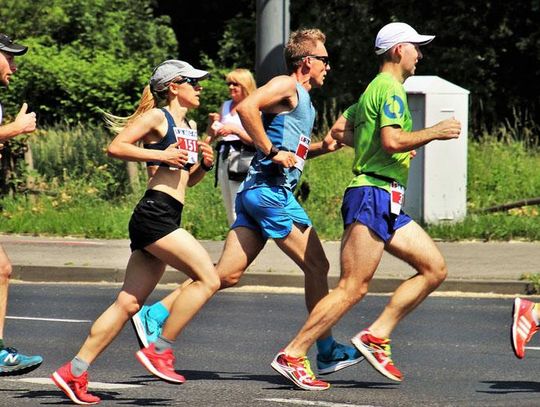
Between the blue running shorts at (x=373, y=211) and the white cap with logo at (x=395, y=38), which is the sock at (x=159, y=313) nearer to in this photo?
the blue running shorts at (x=373, y=211)

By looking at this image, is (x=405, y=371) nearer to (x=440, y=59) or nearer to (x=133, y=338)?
(x=133, y=338)

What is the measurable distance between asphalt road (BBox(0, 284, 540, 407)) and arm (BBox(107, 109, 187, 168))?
1.21 metres

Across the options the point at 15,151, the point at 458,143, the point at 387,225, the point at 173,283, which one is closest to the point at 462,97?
the point at 458,143

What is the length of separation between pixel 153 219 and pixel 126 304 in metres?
0.44

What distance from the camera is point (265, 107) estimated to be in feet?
25.6

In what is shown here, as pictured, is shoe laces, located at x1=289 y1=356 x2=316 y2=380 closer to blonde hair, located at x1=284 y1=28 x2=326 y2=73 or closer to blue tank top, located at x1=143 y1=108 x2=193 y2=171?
blue tank top, located at x1=143 y1=108 x2=193 y2=171

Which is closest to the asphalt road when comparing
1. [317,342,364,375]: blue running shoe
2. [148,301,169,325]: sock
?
[317,342,364,375]: blue running shoe

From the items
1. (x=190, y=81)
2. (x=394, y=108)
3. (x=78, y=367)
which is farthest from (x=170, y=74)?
(x=78, y=367)

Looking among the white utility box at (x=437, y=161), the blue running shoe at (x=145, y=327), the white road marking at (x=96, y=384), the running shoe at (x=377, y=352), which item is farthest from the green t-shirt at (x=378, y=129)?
the white utility box at (x=437, y=161)

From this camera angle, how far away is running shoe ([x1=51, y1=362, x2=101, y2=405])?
7211mm

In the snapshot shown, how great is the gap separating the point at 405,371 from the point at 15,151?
11741 millimetres

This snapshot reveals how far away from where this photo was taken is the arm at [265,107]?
7.62 m

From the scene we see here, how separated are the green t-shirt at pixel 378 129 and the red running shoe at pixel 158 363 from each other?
1.32m

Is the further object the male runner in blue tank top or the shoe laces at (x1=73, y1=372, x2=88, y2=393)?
the male runner in blue tank top
